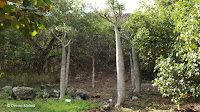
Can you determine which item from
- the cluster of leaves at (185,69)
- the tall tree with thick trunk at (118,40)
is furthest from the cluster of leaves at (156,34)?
the cluster of leaves at (185,69)

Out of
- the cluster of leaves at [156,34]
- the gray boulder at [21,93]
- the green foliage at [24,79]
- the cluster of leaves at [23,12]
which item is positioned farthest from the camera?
the green foliage at [24,79]

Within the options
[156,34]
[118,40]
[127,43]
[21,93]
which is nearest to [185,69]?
[156,34]

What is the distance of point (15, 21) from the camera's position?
5.19 feet

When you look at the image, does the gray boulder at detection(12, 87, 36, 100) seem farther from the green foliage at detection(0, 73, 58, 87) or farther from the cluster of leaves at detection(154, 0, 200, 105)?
the cluster of leaves at detection(154, 0, 200, 105)

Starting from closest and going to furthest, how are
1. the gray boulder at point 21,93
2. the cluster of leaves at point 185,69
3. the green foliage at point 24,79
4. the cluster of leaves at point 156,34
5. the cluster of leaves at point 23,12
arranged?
the cluster of leaves at point 23,12, the cluster of leaves at point 185,69, the cluster of leaves at point 156,34, the gray boulder at point 21,93, the green foliage at point 24,79

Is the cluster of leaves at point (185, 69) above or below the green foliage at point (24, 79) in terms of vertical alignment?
above

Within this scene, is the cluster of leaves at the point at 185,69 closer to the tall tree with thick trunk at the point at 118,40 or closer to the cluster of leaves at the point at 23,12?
the tall tree with thick trunk at the point at 118,40

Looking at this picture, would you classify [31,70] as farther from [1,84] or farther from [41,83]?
[1,84]

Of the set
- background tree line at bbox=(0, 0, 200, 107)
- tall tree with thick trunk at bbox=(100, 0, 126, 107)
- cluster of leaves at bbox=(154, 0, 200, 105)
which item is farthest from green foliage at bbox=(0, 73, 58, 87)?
cluster of leaves at bbox=(154, 0, 200, 105)

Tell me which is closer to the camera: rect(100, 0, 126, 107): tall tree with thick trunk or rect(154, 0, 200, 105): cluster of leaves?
rect(154, 0, 200, 105): cluster of leaves

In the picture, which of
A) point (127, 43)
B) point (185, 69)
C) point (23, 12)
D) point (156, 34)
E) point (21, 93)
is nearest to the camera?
point (23, 12)

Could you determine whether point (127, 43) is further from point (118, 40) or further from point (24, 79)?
point (24, 79)

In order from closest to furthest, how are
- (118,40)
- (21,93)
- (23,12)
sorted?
(23,12) → (118,40) → (21,93)

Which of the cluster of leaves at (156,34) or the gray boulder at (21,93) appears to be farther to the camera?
the gray boulder at (21,93)
